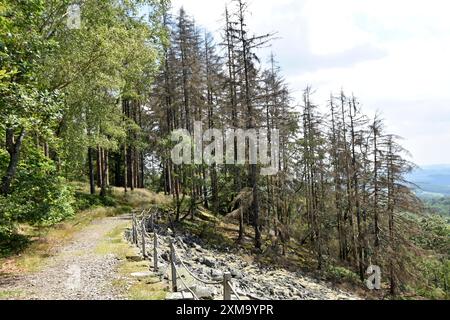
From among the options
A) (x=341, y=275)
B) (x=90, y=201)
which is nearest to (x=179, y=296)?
(x=341, y=275)

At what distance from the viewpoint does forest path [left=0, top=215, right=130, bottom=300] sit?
8627 millimetres

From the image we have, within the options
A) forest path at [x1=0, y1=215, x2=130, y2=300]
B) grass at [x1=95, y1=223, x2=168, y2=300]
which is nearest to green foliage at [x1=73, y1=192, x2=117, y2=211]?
grass at [x1=95, y1=223, x2=168, y2=300]

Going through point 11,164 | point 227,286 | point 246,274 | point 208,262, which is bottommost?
point 246,274

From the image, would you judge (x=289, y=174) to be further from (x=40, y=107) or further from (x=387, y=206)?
(x=40, y=107)

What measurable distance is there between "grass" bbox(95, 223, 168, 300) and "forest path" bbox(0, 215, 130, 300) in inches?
8.3

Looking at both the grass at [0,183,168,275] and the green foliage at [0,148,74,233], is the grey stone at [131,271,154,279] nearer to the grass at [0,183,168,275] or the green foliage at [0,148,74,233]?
the grass at [0,183,168,275]

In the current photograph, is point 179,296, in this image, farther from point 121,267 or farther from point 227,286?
point 121,267

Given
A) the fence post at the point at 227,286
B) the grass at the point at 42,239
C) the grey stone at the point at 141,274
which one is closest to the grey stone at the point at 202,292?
the grey stone at the point at 141,274

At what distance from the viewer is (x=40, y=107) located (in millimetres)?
9898

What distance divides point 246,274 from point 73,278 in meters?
8.62

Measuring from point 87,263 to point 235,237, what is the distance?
14.1 m

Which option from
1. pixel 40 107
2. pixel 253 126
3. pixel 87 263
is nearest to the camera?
pixel 40 107

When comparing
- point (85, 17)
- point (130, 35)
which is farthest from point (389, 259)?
point (85, 17)

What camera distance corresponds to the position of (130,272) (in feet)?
34.1
